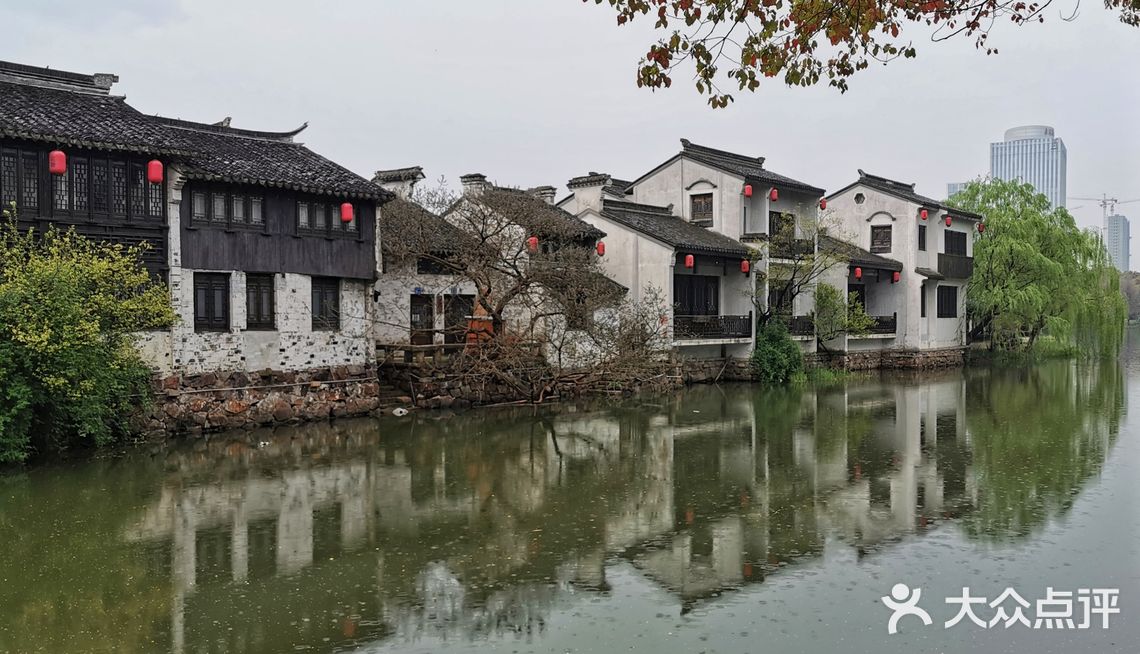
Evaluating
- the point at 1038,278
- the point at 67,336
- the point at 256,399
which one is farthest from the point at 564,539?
the point at 1038,278

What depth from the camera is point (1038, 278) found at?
38156 mm

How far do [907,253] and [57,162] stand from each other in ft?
101

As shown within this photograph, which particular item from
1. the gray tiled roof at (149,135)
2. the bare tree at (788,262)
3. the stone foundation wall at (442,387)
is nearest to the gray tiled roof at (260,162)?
the gray tiled roof at (149,135)

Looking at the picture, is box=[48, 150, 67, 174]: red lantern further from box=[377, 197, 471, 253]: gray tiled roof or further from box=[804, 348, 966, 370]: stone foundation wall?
box=[804, 348, 966, 370]: stone foundation wall

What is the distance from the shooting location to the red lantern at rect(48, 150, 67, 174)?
16.0 metres

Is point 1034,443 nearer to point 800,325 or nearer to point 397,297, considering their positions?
point 397,297

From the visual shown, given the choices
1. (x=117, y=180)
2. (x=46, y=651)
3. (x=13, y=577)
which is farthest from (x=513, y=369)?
(x=46, y=651)

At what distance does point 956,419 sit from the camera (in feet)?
68.7

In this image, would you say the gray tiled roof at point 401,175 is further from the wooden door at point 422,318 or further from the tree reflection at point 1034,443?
the tree reflection at point 1034,443

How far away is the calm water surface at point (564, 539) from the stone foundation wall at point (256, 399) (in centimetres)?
130

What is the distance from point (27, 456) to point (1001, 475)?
1554 centimetres

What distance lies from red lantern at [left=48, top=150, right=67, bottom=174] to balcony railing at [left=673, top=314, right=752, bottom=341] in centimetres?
1735

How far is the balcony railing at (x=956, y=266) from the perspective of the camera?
38.1 metres

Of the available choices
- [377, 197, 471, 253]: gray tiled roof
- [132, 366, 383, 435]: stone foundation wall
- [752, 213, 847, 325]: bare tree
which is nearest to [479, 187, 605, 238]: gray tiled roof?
[377, 197, 471, 253]: gray tiled roof
